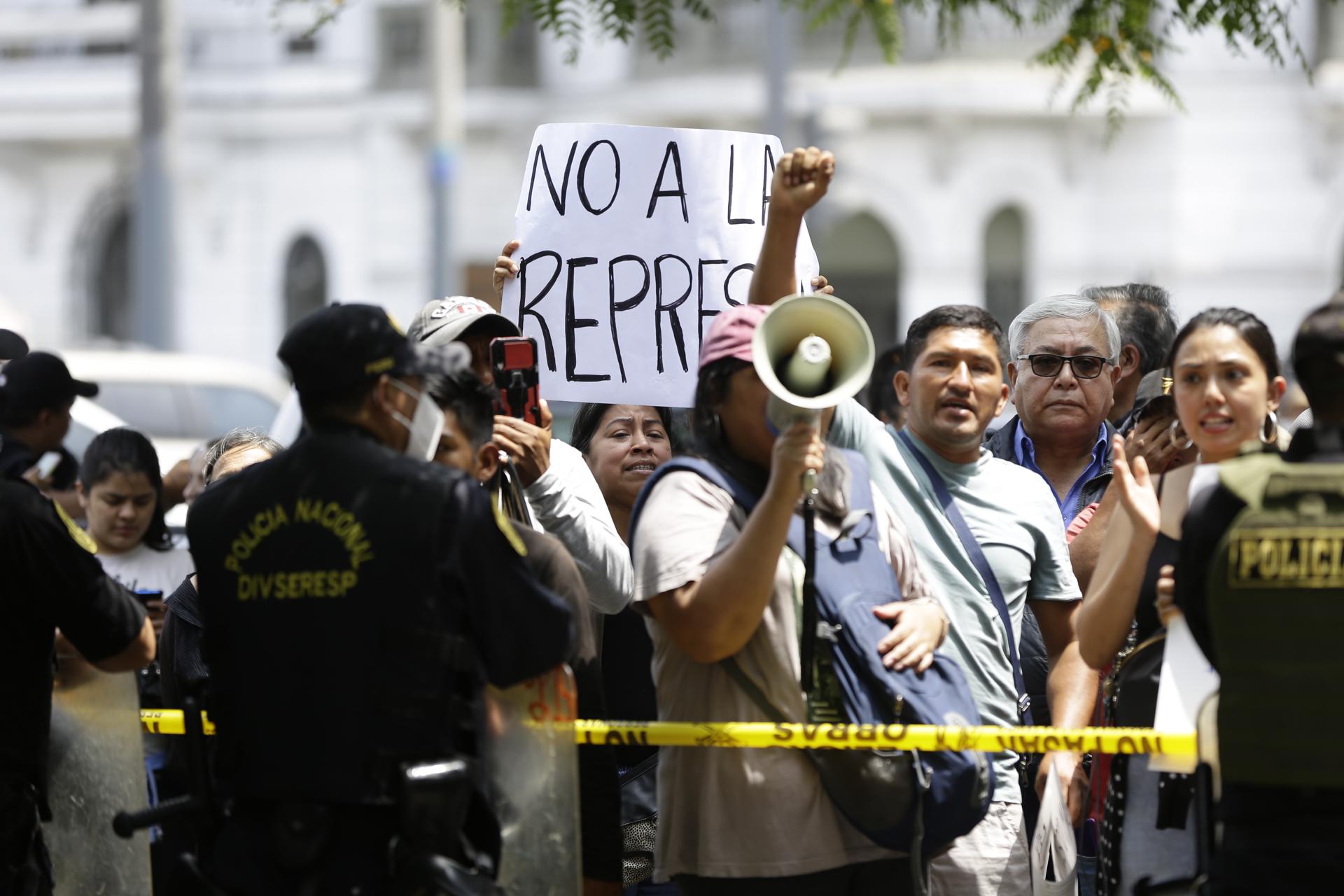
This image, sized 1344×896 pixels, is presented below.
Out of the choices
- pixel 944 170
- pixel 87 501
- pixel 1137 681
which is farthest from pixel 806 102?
pixel 1137 681

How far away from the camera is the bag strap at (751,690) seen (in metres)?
3.45

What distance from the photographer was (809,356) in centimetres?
327

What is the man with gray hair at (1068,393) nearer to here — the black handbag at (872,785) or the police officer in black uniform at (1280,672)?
the black handbag at (872,785)

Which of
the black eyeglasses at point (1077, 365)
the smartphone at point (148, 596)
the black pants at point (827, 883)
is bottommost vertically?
the black pants at point (827, 883)

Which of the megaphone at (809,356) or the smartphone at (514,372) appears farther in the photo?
the smartphone at (514,372)

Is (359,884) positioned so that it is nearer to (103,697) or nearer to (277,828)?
(277,828)

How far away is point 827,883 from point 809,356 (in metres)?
1.00

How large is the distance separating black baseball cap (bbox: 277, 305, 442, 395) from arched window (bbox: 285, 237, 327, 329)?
2423cm

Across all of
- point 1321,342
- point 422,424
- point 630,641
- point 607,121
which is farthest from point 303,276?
point 1321,342

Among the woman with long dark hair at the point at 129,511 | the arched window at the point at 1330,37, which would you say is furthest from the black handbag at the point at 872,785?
the arched window at the point at 1330,37

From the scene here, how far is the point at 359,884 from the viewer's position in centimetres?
305

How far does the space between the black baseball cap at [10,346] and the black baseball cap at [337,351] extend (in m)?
1.65

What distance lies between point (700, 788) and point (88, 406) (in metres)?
7.09

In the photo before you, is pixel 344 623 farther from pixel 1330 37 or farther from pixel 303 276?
pixel 303 276
